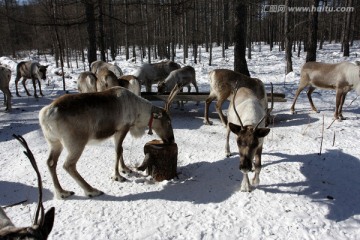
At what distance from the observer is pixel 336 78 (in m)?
7.25

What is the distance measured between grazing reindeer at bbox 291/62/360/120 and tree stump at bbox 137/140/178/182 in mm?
4339

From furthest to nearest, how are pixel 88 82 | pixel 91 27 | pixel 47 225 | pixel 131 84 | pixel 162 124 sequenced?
pixel 91 27 < pixel 88 82 < pixel 131 84 < pixel 162 124 < pixel 47 225

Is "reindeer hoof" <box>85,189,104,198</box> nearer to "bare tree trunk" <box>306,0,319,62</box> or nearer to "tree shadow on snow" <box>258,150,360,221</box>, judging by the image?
"tree shadow on snow" <box>258,150,360,221</box>

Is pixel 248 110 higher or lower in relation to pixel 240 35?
lower

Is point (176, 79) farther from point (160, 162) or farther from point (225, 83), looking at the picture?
point (160, 162)

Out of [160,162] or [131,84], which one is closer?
[160,162]

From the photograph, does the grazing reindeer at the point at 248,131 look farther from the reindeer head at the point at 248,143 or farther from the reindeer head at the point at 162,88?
the reindeer head at the point at 162,88

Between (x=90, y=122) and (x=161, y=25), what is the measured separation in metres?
24.6

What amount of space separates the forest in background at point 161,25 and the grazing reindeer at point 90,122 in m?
5.25

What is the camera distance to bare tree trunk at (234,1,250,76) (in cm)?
1021

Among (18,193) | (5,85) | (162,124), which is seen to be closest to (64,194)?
(18,193)

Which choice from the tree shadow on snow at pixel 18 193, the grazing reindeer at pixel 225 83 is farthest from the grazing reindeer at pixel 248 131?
the tree shadow on snow at pixel 18 193

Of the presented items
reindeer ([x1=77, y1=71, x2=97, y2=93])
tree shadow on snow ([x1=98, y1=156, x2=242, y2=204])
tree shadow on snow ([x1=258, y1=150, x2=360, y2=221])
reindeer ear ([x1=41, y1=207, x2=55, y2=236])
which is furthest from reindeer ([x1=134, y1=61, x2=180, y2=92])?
reindeer ear ([x1=41, y1=207, x2=55, y2=236])

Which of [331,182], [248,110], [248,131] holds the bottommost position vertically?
[331,182]
